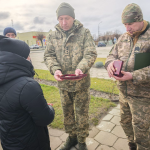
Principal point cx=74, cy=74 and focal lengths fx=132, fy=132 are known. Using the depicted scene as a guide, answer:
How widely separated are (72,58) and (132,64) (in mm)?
874

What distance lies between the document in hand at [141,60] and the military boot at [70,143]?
173 centimetres

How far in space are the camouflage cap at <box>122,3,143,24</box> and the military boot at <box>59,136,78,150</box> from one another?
2.14 meters

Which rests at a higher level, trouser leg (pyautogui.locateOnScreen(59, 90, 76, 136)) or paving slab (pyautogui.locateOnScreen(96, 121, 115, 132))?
trouser leg (pyautogui.locateOnScreen(59, 90, 76, 136))

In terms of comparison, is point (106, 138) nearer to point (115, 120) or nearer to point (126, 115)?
point (115, 120)

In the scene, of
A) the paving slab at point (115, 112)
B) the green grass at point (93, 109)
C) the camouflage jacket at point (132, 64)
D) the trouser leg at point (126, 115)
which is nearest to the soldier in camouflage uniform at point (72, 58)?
the camouflage jacket at point (132, 64)

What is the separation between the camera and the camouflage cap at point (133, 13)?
163 cm

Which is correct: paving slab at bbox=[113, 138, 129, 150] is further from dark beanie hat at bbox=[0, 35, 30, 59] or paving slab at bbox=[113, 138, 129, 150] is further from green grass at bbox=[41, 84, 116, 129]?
dark beanie hat at bbox=[0, 35, 30, 59]

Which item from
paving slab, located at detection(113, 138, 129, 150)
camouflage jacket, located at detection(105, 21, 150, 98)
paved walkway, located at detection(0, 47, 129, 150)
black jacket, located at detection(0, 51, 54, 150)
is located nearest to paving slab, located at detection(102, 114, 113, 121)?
paved walkway, located at detection(0, 47, 129, 150)

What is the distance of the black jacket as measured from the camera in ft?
4.23

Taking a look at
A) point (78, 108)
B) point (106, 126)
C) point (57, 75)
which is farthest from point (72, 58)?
point (106, 126)

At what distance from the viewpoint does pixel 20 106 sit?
1331 mm

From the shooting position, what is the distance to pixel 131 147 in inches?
87.4

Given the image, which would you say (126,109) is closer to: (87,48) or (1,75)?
(87,48)

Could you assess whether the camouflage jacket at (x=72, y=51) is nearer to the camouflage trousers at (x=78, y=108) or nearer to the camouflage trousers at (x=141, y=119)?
the camouflage trousers at (x=78, y=108)
